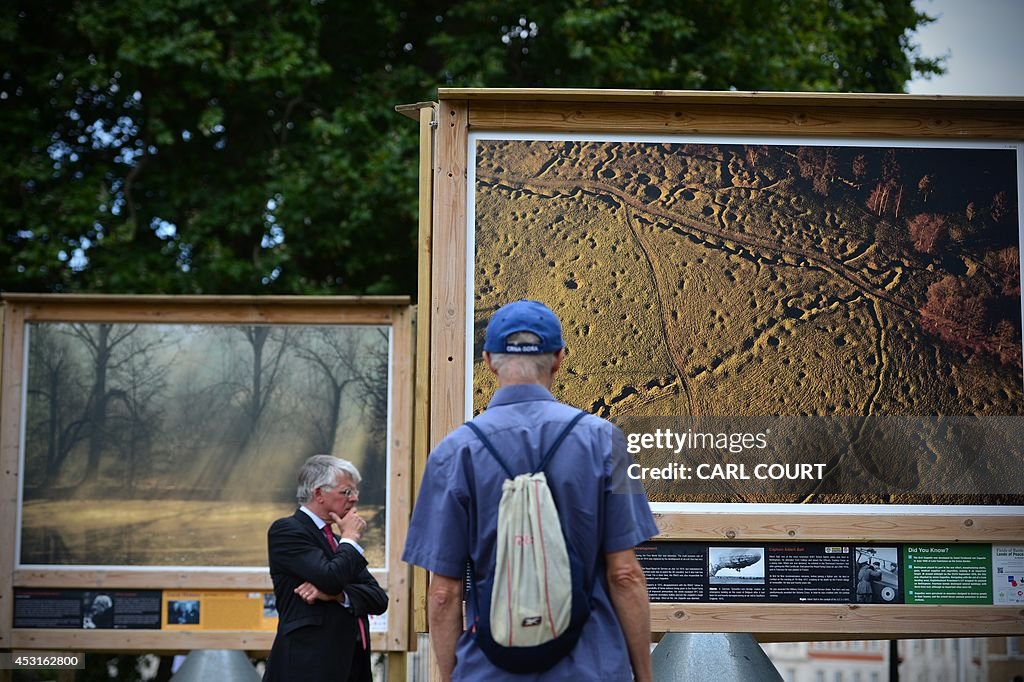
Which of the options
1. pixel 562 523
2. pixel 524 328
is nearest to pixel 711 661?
pixel 562 523

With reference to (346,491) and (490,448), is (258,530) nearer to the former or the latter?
(346,491)

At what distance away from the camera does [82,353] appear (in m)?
8.94

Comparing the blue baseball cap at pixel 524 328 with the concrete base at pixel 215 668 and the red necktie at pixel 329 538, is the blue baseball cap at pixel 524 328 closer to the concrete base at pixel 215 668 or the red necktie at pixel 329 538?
the red necktie at pixel 329 538

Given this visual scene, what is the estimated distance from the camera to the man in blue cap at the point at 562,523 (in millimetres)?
3555

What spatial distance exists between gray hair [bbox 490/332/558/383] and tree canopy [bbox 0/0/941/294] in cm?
951

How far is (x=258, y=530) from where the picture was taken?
8773mm

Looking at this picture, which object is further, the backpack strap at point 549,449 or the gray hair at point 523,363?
the gray hair at point 523,363

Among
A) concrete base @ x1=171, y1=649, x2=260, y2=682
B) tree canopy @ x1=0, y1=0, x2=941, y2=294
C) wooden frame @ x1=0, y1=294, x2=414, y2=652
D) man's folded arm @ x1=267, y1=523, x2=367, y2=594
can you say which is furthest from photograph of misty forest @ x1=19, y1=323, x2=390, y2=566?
tree canopy @ x1=0, y1=0, x2=941, y2=294

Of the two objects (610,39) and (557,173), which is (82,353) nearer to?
(557,173)

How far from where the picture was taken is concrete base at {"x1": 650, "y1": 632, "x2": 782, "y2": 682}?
6535 millimetres

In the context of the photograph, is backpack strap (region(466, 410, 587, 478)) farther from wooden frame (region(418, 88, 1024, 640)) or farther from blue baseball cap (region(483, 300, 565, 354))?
wooden frame (region(418, 88, 1024, 640))

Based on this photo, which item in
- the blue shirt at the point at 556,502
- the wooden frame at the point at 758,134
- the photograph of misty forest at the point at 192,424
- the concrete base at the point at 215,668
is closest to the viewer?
the blue shirt at the point at 556,502

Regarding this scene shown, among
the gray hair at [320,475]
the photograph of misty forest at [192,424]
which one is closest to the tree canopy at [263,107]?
the photograph of misty forest at [192,424]

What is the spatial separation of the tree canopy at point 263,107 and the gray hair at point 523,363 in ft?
31.2
